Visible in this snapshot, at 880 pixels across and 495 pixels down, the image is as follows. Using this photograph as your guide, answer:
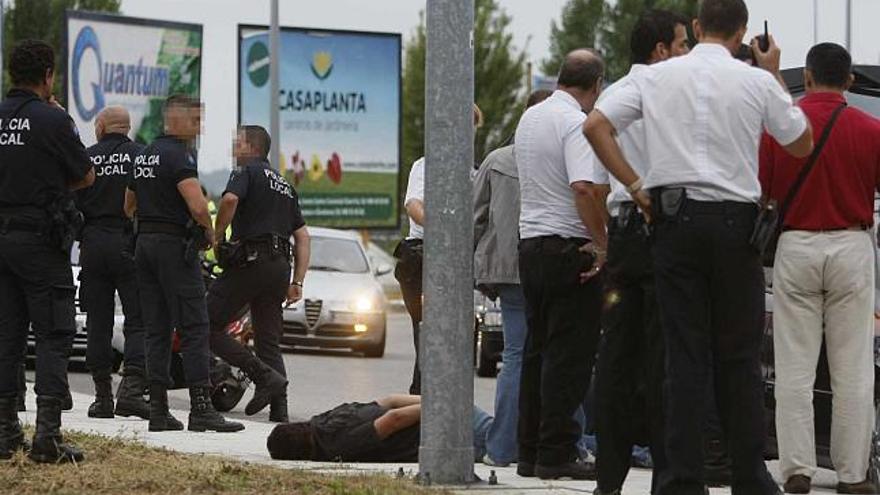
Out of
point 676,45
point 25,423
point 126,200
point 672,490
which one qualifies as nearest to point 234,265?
point 126,200

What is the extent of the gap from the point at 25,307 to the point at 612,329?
3.27 metres

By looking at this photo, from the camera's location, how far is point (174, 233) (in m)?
12.5

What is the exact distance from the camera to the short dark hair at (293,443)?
35.1 ft

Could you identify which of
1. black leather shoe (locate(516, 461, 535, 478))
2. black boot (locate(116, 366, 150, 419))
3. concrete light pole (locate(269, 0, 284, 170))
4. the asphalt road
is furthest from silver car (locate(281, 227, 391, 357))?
black leather shoe (locate(516, 461, 535, 478))

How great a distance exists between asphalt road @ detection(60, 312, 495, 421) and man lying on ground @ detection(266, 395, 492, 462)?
408cm

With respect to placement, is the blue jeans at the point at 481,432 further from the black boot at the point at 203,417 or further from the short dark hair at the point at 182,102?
the short dark hair at the point at 182,102

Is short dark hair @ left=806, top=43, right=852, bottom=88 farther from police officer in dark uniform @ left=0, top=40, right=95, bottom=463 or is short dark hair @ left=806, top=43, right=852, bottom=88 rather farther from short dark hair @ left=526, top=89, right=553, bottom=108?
police officer in dark uniform @ left=0, top=40, right=95, bottom=463

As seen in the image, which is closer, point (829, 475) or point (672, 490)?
point (672, 490)

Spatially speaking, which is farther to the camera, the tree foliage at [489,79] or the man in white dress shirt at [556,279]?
the tree foliage at [489,79]

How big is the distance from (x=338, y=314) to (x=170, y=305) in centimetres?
1151

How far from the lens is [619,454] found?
28.0ft

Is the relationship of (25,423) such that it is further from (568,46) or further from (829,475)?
(568,46)

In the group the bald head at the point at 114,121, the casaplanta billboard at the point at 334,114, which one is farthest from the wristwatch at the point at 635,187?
the casaplanta billboard at the point at 334,114

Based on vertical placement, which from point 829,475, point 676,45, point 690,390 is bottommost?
point 829,475
